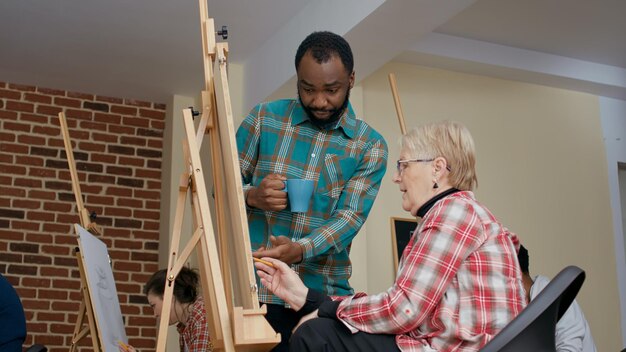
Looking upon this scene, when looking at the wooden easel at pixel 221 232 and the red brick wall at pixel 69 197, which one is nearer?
the wooden easel at pixel 221 232

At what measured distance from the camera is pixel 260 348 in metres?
1.81

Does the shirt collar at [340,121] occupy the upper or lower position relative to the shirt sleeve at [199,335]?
upper

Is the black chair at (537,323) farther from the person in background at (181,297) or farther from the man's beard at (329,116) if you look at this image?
the person in background at (181,297)

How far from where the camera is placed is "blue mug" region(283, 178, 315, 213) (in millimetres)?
2207

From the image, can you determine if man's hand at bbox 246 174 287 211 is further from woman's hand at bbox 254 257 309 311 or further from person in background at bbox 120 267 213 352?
person in background at bbox 120 267 213 352

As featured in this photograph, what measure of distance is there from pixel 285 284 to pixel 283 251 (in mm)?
196

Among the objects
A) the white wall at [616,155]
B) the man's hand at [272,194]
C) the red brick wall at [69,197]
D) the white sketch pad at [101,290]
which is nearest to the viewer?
the man's hand at [272,194]

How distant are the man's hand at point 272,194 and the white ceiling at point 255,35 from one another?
1.70 metres

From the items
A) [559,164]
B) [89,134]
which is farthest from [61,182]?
[559,164]

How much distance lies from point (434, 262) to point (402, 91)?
11.1ft

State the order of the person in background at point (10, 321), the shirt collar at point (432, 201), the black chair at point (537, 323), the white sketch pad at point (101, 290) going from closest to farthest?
1. the black chair at point (537, 323)
2. the shirt collar at point (432, 201)
3. the person in background at point (10, 321)
4. the white sketch pad at point (101, 290)

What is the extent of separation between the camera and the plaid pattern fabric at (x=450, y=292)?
1.71 metres

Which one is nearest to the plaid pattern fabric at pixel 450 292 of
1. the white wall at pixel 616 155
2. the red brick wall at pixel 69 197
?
the red brick wall at pixel 69 197

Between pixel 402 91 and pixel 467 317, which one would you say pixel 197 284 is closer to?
pixel 402 91
